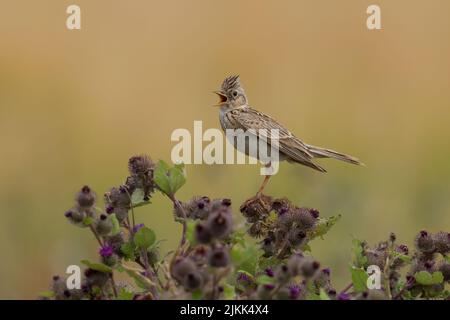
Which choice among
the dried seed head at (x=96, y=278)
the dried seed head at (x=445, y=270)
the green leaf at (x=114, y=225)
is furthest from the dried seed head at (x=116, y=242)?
the dried seed head at (x=445, y=270)

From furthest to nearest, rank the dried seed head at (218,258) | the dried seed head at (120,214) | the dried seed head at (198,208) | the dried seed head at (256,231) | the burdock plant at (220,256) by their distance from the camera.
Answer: the dried seed head at (256,231) < the dried seed head at (120,214) < the dried seed head at (198,208) < the burdock plant at (220,256) < the dried seed head at (218,258)

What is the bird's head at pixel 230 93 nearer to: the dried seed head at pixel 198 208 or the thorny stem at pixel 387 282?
the dried seed head at pixel 198 208

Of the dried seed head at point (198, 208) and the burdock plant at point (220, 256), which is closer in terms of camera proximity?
the burdock plant at point (220, 256)

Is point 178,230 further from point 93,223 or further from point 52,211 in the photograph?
point 93,223

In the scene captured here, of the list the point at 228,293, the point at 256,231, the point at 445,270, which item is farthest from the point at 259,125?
the point at 228,293

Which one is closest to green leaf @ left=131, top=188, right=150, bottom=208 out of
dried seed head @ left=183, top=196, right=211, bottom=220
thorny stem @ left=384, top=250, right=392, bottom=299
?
dried seed head @ left=183, top=196, right=211, bottom=220

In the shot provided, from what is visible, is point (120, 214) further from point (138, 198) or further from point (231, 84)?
point (231, 84)

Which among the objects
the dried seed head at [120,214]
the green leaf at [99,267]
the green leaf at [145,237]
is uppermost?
the dried seed head at [120,214]
